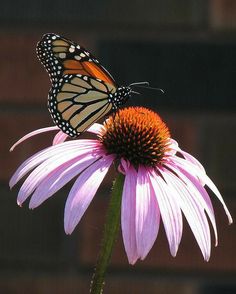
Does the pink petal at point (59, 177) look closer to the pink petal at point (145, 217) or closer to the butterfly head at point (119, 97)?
the pink petal at point (145, 217)

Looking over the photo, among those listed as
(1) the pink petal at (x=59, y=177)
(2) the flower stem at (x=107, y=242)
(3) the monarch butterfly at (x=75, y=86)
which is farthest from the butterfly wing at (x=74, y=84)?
(2) the flower stem at (x=107, y=242)

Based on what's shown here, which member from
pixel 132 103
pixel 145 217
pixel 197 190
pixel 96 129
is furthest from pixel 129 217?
pixel 132 103

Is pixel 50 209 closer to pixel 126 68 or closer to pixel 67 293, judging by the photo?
pixel 67 293

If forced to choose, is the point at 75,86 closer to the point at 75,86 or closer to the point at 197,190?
the point at 75,86

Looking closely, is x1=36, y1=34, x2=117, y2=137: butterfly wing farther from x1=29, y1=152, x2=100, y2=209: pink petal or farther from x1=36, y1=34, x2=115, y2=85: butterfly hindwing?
x1=29, y1=152, x2=100, y2=209: pink petal

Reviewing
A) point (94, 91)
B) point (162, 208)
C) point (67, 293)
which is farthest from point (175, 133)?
point (162, 208)

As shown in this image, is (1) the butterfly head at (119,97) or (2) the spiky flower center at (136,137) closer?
(2) the spiky flower center at (136,137)
